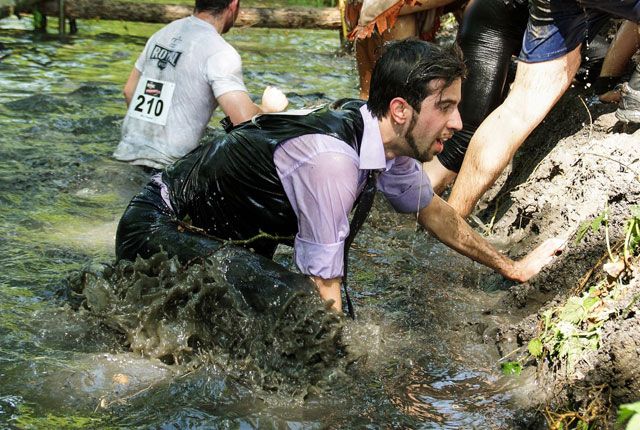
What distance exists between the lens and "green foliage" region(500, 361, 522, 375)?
434 cm

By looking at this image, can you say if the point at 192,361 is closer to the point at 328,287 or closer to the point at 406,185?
the point at 328,287

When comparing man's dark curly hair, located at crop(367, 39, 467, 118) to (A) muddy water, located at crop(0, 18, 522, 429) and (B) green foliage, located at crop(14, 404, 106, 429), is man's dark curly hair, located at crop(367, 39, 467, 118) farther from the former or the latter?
(B) green foliage, located at crop(14, 404, 106, 429)

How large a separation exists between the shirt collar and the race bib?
8.59ft

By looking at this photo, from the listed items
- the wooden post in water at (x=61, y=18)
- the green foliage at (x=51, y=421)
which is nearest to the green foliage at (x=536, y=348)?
the green foliage at (x=51, y=421)

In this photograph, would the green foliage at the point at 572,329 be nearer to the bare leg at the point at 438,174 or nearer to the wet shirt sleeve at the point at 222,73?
the bare leg at the point at 438,174

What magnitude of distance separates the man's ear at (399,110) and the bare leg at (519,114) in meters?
1.78

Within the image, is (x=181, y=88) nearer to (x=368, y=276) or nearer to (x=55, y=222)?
(x=55, y=222)

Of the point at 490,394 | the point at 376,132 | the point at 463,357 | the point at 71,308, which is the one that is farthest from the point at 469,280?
the point at 71,308

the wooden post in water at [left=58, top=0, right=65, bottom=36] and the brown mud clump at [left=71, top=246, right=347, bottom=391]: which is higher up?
the brown mud clump at [left=71, top=246, right=347, bottom=391]

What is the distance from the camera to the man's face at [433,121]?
4.05 meters

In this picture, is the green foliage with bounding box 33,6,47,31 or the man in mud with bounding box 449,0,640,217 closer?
the man in mud with bounding box 449,0,640,217

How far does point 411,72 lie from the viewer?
399 cm

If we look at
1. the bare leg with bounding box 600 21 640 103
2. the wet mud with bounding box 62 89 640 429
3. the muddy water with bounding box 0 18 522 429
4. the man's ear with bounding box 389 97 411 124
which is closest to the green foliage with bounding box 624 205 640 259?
the wet mud with bounding box 62 89 640 429

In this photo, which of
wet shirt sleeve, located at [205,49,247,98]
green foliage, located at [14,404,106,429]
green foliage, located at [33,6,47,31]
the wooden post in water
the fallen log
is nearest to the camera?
green foliage, located at [14,404,106,429]
